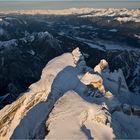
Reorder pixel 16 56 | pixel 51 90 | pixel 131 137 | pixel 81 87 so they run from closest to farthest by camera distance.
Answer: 1. pixel 131 137
2. pixel 51 90
3. pixel 81 87
4. pixel 16 56

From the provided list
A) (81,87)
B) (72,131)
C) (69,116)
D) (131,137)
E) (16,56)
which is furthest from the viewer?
(16,56)

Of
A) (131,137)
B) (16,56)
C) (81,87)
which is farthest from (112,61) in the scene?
(131,137)

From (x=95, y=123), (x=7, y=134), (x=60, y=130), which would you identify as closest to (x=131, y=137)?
(x=95, y=123)

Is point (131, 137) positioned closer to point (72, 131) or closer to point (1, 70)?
point (72, 131)

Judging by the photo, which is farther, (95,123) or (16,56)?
(16,56)

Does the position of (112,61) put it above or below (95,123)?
below

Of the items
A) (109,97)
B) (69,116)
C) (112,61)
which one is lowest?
(112,61)
